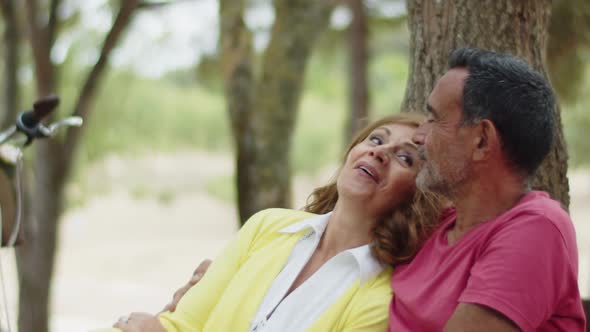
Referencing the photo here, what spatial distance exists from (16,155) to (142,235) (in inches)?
852

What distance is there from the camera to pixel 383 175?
2514mm

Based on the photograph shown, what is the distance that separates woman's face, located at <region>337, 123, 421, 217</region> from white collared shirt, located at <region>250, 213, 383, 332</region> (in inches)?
5.8

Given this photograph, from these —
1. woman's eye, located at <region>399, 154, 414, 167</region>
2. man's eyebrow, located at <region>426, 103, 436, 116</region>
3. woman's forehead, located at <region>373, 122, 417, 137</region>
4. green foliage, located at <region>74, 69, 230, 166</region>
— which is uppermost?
man's eyebrow, located at <region>426, 103, 436, 116</region>

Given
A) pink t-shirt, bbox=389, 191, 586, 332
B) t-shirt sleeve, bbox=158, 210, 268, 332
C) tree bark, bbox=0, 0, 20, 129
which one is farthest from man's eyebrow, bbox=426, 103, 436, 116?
tree bark, bbox=0, 0, 20, 129

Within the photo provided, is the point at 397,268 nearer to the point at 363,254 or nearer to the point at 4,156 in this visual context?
the point at 363,254

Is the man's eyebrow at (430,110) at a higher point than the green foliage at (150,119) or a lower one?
higher

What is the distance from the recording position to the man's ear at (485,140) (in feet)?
6.34

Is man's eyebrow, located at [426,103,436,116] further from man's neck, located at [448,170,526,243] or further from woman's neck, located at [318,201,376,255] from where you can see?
woman's neck, located at [318,201,376,255]

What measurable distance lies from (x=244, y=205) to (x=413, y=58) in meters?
2.88

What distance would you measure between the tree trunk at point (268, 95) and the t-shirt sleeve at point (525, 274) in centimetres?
388

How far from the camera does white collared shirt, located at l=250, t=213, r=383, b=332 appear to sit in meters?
2.38

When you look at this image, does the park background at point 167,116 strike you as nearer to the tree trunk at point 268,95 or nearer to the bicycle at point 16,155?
the tree trunk at point 268,95

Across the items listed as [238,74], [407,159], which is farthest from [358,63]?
[407,159]

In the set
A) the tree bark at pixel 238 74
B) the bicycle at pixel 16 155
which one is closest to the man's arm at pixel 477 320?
the bicycle at pixel 16 155
